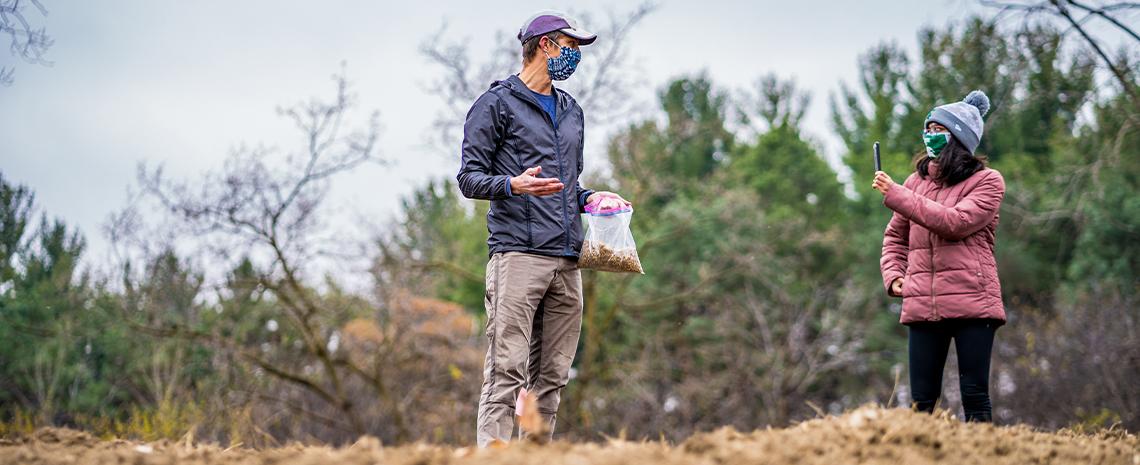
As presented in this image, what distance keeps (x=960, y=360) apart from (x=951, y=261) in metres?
0.44

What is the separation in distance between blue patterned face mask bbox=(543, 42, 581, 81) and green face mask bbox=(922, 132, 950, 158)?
166 cm

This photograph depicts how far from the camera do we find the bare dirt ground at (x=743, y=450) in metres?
3.00

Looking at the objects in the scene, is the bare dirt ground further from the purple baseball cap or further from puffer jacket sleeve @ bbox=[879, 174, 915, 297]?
the purple baseball cap

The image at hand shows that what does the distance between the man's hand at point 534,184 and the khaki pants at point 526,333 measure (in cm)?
33

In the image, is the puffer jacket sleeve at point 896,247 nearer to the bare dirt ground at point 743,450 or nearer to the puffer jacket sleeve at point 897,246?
the puffer jacket sleeve at point 897,246

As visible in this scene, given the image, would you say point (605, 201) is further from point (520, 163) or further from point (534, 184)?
point (534, 184)

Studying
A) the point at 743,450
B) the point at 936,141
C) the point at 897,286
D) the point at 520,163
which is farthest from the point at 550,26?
the point at 743,450

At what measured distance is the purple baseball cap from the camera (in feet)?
15.3

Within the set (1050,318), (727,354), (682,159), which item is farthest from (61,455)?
(682,159)

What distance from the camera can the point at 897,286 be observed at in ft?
16.0

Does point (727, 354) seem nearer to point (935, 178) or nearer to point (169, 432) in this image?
point (169, 432)

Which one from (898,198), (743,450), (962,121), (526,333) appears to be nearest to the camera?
(743,450)

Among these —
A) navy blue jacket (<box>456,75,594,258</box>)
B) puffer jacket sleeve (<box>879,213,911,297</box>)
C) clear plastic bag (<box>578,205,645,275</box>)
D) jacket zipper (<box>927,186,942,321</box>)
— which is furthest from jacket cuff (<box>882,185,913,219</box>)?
navy blue jacket (<box>456,75,594,258</box>)

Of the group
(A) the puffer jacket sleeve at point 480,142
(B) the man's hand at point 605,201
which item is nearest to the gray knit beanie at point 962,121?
(B) the man's hand at point 605,201
